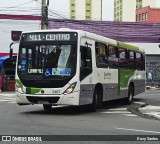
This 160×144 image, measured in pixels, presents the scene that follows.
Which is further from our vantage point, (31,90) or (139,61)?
(139,61)

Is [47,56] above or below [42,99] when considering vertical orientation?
above

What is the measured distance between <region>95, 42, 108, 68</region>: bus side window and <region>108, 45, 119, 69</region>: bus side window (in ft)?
1.63

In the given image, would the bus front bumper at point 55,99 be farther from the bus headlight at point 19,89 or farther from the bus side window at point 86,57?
the bus side window at point 86,57

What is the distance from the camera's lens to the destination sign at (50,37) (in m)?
16.8

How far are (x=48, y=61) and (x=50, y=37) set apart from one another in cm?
91

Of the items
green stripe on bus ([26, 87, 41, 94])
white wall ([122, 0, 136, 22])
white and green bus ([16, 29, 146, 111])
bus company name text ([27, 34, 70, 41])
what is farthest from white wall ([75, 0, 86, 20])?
green stripe on bus ([26, 87, 41, 94])

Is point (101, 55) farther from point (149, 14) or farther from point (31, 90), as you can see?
point (149, 14)

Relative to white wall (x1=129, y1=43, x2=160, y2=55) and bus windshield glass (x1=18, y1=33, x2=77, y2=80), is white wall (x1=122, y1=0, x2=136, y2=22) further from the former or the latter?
bus windshield glass (x1=18, y1=33, x2=77, y2=80)

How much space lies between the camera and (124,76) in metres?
21.9

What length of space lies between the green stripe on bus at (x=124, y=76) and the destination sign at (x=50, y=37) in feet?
16.5

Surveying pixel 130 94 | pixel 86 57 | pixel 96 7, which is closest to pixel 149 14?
pixel 96 7

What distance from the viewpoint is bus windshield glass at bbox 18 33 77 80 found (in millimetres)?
16469

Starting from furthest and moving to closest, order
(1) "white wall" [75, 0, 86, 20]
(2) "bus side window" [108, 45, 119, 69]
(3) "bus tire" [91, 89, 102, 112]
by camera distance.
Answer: (1) "white wall" [75, 0, 86, 20]
(2) "bus side window" [108, 45, 119, 69]
(3) "bus tire" [91, 89, 102, 112]

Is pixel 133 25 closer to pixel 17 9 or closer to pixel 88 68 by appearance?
pixel 17 9
